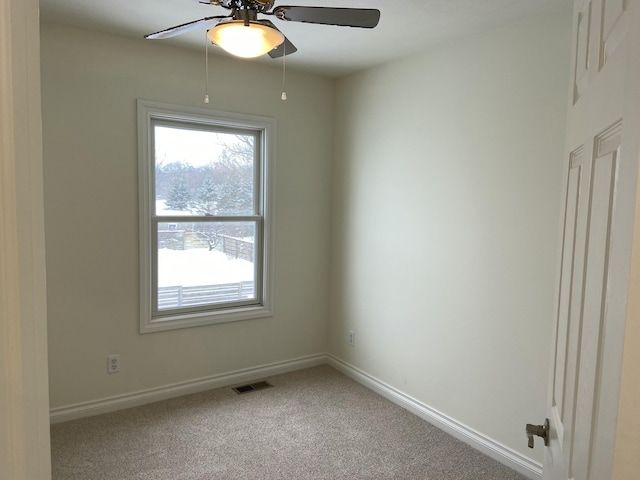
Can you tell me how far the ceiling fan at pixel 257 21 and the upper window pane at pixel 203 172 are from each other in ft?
4.87

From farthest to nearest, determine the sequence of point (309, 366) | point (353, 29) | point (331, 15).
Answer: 1. point (309, 366)
2. point (353, 29)
3. point (331, 15)

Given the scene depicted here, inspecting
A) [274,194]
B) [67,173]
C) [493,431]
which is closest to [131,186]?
[67,173]

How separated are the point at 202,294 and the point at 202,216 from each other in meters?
0.62

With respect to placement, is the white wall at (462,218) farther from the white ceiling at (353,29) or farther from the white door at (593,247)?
the white door at (593,247)

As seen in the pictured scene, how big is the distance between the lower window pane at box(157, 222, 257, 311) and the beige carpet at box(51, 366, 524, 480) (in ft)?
2.46

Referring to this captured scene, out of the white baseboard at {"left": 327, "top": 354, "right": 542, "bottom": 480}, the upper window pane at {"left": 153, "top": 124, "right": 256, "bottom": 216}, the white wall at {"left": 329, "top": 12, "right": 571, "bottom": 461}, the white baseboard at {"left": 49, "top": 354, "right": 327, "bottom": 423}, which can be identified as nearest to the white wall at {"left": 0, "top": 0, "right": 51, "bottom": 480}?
the white wall at {"left": 329, "top": 12, "right": 571, "bottom": 461}

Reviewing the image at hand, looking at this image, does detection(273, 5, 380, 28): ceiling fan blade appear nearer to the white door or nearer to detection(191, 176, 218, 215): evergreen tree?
the white door

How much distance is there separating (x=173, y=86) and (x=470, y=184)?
2133 mm

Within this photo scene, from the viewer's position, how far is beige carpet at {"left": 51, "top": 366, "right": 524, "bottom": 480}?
254 cm

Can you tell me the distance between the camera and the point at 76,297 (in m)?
3.00

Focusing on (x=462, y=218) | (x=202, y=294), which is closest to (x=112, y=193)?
(x=202, y=294)

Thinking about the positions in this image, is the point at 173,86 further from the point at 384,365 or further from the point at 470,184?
the point at 384,365

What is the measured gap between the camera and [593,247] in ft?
2.64

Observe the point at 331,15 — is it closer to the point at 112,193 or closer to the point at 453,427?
the point at 112,193
